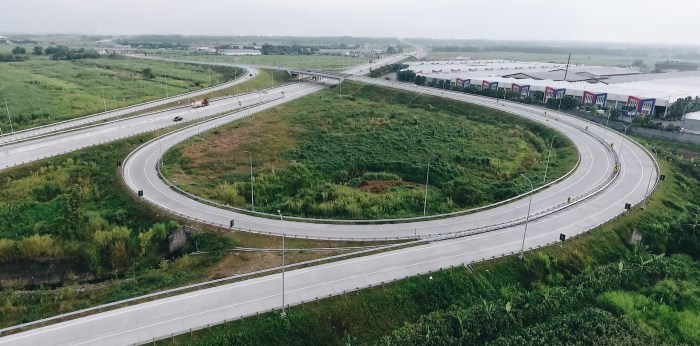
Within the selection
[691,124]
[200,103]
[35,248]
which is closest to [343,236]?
[35,248]

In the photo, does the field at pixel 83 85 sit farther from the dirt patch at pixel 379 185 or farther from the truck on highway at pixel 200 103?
the dirt patch at pixel 379 185

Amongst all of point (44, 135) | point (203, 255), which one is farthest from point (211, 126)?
point (203, 255)

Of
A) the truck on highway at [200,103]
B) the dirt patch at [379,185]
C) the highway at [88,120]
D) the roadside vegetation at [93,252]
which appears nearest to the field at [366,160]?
the dirt patch at [379,185]

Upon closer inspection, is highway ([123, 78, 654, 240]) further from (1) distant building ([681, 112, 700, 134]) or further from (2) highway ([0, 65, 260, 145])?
(1) distant building ([681, 112, 700, 134])

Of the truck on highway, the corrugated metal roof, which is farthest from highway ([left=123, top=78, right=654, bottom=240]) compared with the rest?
the corrugated metal roof

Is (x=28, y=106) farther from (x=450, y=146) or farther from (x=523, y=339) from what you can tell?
(x=523, y=339)

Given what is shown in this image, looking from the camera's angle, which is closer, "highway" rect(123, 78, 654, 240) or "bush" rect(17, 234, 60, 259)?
"bush" rect(17, 234, 60, 259)
